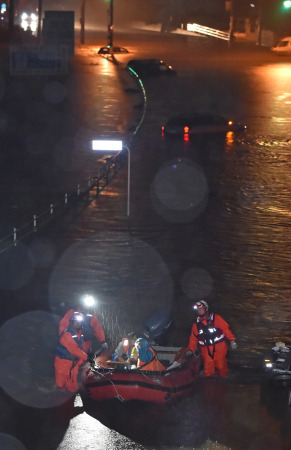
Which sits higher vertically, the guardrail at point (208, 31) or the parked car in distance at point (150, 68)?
the guardrail at point (208, 31)

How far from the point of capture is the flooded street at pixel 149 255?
38.5 feet

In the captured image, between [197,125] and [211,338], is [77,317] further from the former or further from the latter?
[197,125]

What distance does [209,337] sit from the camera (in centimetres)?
1280

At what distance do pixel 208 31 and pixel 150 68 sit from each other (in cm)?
2772

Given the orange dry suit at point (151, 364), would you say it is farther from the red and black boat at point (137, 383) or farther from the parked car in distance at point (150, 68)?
the parked car in distance at point (150, 68)

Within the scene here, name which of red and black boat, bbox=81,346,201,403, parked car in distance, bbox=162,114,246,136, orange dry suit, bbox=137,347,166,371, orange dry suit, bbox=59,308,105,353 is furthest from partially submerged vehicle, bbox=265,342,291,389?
parked car in distance, bbox=162,114,246,136

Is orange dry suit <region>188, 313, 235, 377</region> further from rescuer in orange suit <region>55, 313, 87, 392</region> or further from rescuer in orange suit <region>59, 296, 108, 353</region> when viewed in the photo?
rescuer in orange suit <region>55, 313, 87, 392</region>

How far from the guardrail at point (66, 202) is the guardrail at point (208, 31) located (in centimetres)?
4974

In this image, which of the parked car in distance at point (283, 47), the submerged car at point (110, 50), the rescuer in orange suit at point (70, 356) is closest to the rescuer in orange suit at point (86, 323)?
the rescuer in orange suit at point (70, 356)

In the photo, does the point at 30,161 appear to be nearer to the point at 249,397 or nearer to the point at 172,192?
the point at 172,192

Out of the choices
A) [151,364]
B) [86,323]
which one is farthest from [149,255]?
[151,364]

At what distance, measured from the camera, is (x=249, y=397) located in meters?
12.5

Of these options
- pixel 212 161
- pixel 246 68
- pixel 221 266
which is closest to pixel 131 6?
pixel 246 68

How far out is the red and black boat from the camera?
1191cm
